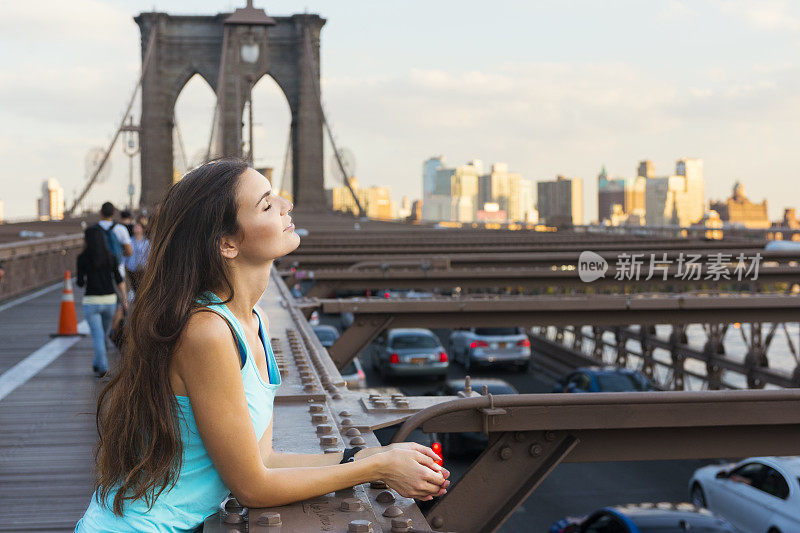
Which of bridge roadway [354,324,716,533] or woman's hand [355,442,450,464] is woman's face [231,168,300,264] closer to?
woman's hand [355,442,450,464]

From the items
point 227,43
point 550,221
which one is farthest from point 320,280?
point 227,43

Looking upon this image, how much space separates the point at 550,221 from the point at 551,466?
4961cm

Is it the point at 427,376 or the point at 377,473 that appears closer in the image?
the point at 377,473

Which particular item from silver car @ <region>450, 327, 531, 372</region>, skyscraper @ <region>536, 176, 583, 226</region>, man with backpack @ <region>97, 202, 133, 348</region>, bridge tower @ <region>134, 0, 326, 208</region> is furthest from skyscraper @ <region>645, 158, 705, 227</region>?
man with backpack @ <region>97, 202, 133, 348</region>

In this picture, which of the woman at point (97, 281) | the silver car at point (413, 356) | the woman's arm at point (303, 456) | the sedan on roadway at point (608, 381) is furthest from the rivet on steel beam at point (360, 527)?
the silver car at point (413, 356)

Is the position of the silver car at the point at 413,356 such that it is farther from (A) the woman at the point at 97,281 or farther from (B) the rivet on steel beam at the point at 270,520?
(B) the rivet on steel beam at the point at 270,520

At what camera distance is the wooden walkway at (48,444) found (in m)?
5.18

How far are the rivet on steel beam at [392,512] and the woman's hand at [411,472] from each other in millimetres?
53

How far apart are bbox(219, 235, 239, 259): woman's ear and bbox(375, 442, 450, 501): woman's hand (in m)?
0.68

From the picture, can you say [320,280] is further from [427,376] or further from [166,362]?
[427,376]

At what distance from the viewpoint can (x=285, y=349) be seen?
6.02 meters

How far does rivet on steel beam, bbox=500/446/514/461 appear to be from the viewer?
473 cm

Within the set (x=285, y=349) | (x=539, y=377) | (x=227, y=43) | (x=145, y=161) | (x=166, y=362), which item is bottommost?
(x=539, y=377)

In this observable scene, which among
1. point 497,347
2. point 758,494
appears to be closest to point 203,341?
point 758,494
